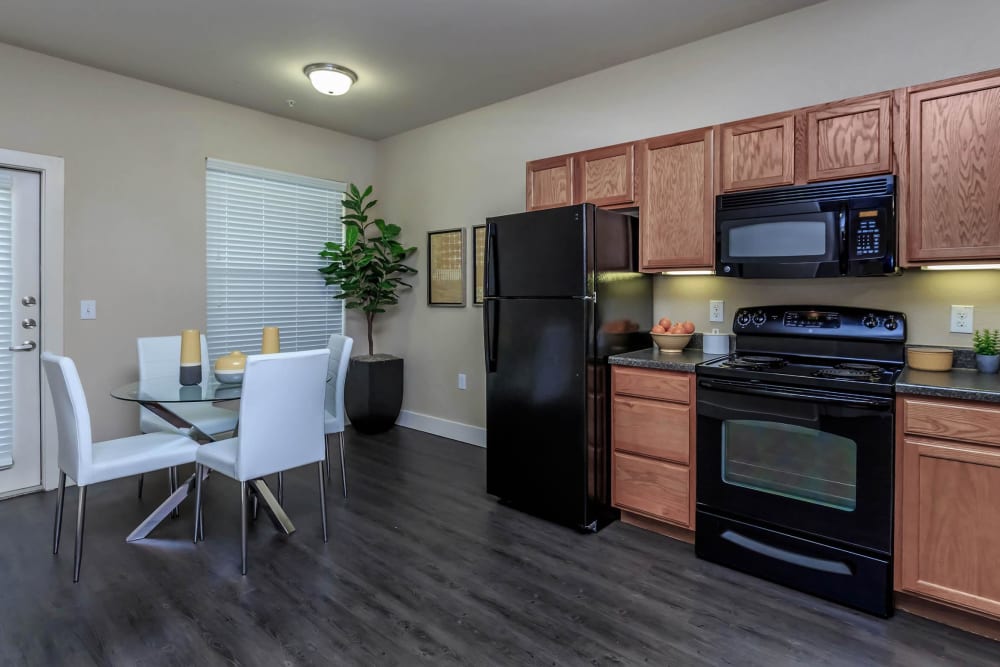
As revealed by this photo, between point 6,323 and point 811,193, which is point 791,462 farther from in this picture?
point 6,323

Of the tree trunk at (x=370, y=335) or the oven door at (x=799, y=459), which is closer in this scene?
the oven door at (x=799, y=459)

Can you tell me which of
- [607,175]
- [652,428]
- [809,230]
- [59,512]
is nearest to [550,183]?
[607,175]

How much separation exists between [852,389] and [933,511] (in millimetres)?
492

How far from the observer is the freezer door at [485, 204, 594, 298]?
2.78m

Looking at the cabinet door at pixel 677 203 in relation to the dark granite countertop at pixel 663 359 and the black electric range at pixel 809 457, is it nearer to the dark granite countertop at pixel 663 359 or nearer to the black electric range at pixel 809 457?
the dark granite countertop at pixel 663 359

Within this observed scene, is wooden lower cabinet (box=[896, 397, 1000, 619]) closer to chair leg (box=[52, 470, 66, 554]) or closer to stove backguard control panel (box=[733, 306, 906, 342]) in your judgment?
stove backguard control panel (box=[733, 306, 906, 342])

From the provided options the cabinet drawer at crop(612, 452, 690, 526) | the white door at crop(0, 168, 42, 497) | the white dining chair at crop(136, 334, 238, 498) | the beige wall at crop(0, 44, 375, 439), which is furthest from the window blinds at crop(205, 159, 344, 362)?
the cabinet drawer at crop(612, 452, 690, 526)

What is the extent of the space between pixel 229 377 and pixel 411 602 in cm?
143

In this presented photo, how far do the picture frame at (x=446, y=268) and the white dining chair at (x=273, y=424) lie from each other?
2.08m

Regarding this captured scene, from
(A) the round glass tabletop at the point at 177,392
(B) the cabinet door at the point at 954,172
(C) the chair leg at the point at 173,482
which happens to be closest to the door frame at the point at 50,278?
(C) the chair leg at the point at 173,482

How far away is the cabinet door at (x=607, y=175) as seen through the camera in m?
3.07

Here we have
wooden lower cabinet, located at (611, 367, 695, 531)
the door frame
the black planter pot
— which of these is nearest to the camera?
wooden lower cabinet, located at (611, 367, 695, 531)

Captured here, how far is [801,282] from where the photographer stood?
2.83 meters

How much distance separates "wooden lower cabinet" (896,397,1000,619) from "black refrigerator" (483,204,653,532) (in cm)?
129
